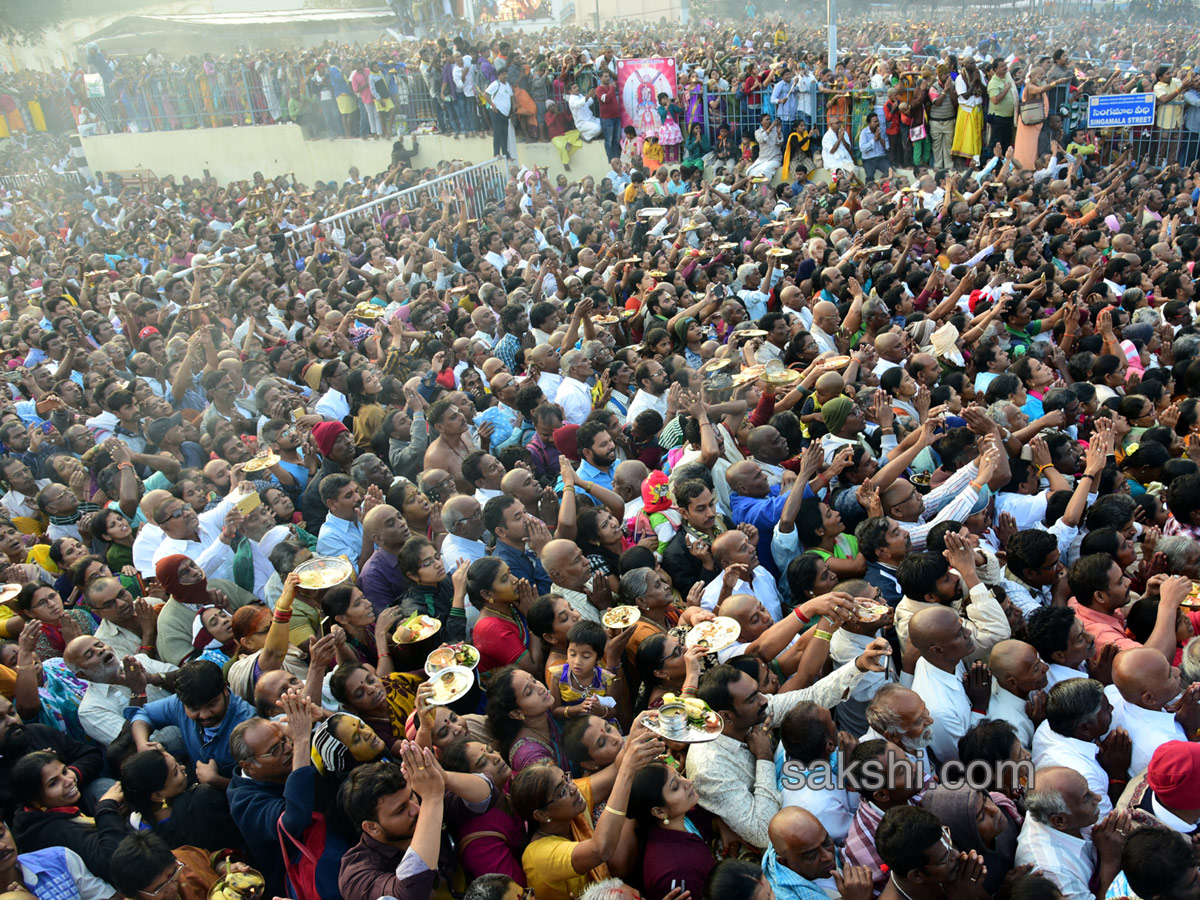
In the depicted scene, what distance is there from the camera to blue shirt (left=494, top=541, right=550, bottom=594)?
15.6 feet

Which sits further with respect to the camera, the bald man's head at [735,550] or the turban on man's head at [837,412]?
the turban on man's head at [837,412]

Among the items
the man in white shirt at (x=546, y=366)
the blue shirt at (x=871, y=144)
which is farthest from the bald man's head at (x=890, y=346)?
the blue shirt at (x=871, y=144)

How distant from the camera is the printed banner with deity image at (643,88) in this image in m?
17.3

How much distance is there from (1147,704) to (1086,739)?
0.29 metres

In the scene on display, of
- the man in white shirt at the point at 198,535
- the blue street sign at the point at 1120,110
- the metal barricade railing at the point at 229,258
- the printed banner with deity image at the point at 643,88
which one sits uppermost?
the printed banner with deity image at the point at 643,88

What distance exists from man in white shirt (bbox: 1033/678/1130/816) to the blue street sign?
12.3m

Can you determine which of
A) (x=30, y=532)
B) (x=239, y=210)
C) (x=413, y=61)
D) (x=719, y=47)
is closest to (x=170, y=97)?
(x=413, y=61)

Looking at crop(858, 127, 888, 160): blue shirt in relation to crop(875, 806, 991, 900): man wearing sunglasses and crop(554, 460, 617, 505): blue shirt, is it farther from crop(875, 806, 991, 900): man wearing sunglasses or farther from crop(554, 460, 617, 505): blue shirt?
crop(875, 806, 991, 900): man wearing sunglasses

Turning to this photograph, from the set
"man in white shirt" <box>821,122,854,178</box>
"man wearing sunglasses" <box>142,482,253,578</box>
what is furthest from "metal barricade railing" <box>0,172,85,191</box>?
"man wearing sunglasses" <box>142,482,253,578</box>

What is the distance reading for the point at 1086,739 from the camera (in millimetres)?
3188

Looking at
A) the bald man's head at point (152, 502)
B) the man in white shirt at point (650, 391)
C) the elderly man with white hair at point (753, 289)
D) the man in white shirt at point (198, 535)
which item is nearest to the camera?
the man in white shirt at point (198, 535)

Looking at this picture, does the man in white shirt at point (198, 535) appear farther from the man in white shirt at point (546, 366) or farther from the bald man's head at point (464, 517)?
the man in white shirt at point (546, 366)

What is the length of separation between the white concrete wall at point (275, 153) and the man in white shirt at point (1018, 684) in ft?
53.1

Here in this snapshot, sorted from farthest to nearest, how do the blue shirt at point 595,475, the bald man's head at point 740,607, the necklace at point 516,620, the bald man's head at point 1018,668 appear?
the blue shirt at point 595,475 → the necklace at point 516,620 → the bald man's head at point 740,607 → the bald man's head at point 1018,668
